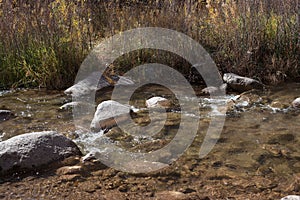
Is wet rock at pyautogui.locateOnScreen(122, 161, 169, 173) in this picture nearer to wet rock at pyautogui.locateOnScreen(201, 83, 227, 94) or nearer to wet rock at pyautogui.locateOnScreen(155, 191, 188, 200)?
wet rock at pyautogui.locateOnScreen(155, 191, 188, 200)

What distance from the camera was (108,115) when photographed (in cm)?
364

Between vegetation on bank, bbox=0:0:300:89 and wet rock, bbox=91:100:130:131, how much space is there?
1.64 m

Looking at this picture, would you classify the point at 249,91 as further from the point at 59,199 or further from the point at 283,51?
the point at 59,199

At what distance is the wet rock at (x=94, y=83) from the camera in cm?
490

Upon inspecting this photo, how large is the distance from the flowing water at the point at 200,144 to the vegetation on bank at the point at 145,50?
0.45 meters

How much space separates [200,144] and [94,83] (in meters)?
2.33

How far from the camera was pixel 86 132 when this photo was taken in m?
3.51

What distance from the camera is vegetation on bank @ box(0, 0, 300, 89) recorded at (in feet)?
16.9

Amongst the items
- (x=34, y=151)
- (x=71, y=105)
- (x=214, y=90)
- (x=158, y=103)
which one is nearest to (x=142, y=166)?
(x=34, y=151)

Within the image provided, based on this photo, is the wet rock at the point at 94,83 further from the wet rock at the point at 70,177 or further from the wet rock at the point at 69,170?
the wet rock at the point at 70,177

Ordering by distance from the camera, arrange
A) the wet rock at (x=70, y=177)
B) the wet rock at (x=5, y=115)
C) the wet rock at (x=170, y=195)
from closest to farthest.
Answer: the wet rock at (x=170, y=195), the wet rock at (x=70, y=177), the wet rock at (x=5, y=115)

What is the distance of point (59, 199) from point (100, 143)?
3.15 feet

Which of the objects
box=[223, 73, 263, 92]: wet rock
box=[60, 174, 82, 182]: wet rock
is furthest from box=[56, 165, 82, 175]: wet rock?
box=[223, 73, 263, 92]: wet rock

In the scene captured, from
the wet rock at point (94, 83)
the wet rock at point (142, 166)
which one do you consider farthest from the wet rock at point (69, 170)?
the wet rock at point (94, 83)
